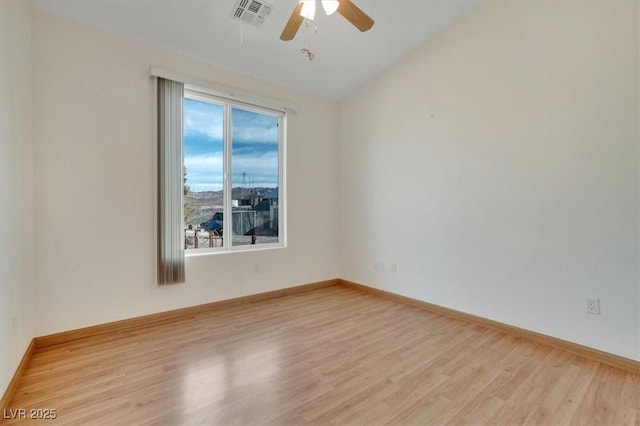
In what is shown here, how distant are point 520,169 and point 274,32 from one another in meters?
2.80

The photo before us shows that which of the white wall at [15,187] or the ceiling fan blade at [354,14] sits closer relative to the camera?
the white wall at [15,187]

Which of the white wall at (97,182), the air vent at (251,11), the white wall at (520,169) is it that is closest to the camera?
the white wall at (520,169)

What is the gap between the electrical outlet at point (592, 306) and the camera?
7.96ft

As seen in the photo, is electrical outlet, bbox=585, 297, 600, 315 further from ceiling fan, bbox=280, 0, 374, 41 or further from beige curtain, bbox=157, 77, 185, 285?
beige curtain, bbox=157, 77, 185, 285

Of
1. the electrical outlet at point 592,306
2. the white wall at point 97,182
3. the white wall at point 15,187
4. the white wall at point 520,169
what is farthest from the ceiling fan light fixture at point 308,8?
the electrical outlet at point 592,306

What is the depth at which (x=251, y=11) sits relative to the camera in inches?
111

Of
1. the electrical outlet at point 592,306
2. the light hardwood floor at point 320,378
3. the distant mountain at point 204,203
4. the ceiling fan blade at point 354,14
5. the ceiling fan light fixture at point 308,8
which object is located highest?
the ceiling fan light fixture at point 308,8

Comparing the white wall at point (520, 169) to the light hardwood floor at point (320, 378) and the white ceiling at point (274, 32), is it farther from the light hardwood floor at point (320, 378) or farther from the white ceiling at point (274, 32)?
the light hardwood floor at point (320, 378)

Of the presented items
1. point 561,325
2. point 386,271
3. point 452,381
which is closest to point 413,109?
point 386,271

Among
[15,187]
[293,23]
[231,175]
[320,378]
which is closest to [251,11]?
[293,23]

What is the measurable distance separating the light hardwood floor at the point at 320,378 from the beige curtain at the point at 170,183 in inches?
24.6

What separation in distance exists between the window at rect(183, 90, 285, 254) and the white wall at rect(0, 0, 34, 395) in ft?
4.24

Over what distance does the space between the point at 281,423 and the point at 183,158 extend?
274 centimetres

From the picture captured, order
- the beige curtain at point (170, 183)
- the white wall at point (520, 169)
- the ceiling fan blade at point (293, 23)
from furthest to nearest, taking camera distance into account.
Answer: the beige curtain at point (170, 183)
the white wall at point (520, 169)
the ceiling fan blade at point (293, 23)
